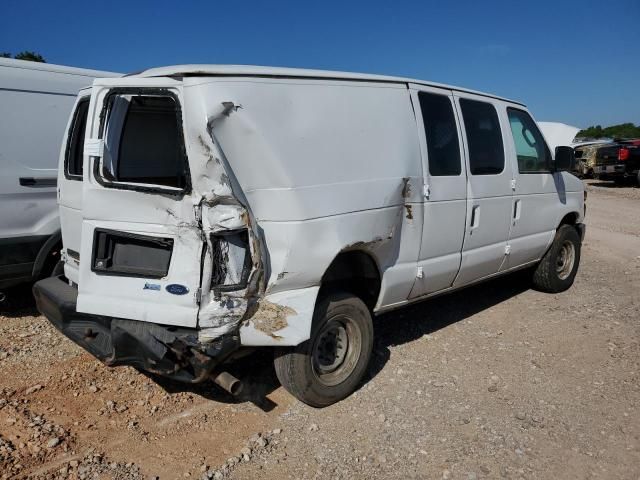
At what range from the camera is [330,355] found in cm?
376

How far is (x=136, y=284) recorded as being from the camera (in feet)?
10.2

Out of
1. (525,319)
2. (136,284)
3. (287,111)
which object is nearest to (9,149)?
(136,284)

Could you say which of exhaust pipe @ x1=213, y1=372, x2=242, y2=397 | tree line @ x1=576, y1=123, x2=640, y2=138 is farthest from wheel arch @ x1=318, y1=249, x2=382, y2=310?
tree line @ x1=576, y1=123, x2=640, y2=138

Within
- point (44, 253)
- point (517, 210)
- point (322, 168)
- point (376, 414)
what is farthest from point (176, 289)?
point (517, 210)

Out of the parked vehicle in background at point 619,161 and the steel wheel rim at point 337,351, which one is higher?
the parked vehicle in background at point 619,161

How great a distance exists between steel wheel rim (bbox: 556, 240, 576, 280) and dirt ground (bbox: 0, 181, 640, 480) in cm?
121

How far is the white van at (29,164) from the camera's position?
4.78 meters

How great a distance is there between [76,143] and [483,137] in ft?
10.9

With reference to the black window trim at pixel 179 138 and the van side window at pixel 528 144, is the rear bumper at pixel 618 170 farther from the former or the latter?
the black window trim at pixel 179 138

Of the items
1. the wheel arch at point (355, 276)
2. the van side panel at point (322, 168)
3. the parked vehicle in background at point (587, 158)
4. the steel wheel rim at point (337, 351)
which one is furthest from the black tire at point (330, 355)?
the parked vehicle in background at point (587, 158)

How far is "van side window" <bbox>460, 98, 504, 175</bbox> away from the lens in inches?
180

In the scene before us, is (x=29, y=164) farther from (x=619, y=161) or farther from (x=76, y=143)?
(x=619, y=161)

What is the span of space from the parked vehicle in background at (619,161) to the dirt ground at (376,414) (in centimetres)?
1550

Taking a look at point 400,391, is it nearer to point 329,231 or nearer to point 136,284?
point 329,231
